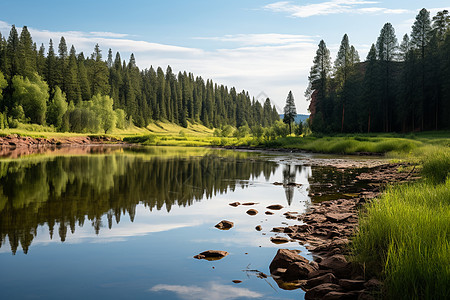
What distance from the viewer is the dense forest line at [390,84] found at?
5581 centimetres

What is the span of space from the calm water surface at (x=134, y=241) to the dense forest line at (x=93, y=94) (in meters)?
65.6

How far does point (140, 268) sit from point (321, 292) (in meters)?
3.57

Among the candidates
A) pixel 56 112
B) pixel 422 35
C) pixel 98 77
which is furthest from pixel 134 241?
pixel 98 77

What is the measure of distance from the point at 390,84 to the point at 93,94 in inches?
3444

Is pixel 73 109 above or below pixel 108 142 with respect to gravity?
above

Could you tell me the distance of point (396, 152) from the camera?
37531 mm

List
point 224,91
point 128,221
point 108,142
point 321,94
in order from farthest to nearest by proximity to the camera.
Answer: point 224,91, point 108,142, point 321,94, point 128,221

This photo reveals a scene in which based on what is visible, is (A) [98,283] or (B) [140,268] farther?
(B) [140,268]

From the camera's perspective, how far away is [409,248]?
5367 millimetres

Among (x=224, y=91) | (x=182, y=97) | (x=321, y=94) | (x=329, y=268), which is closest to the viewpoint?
(x=329, y=268)

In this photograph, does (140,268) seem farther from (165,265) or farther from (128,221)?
(128,221)

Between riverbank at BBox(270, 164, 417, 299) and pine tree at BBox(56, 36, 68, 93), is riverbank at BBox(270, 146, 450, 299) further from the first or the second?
pine tree at BBox(56, 36, 68, 93)

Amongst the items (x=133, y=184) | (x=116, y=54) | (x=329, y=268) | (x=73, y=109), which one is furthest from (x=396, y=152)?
(x=116, y=54)

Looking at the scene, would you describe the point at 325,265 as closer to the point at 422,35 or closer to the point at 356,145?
the point at 356,145
